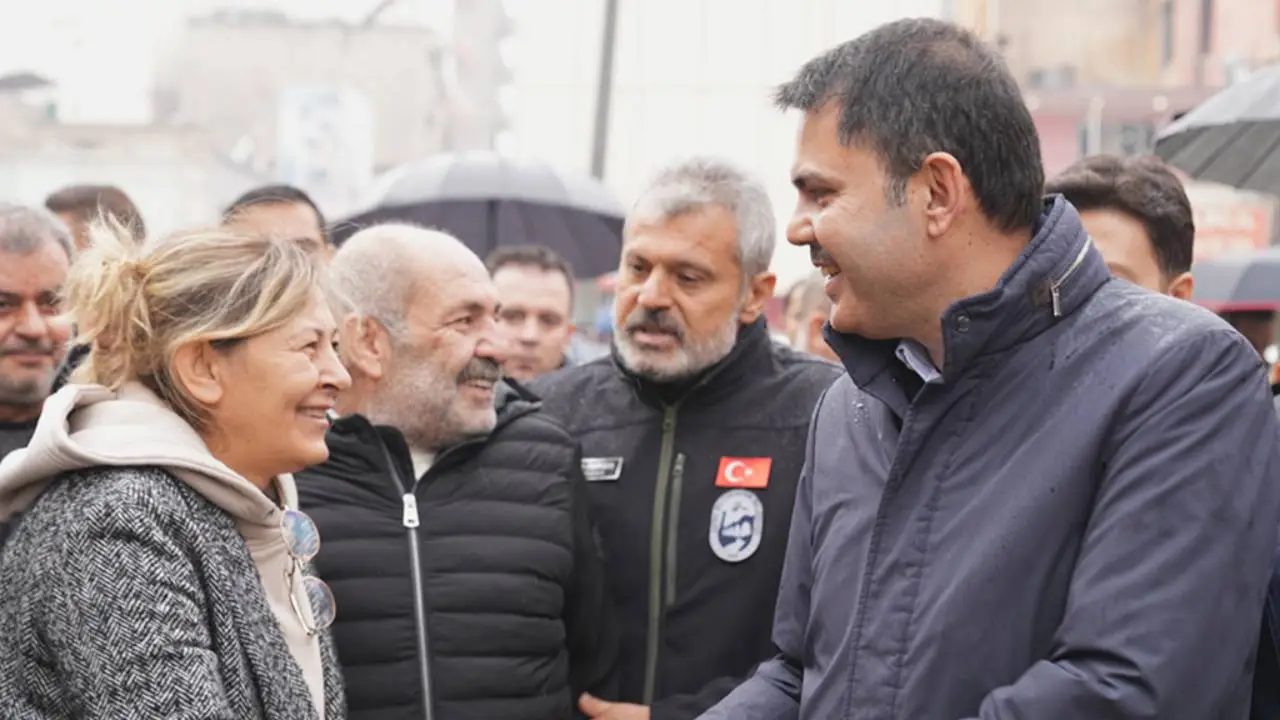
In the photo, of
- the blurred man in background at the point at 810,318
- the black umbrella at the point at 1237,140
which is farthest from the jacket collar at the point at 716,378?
the blurred man in background at the point at 810,318

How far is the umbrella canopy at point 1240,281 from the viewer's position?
1037 centimetres

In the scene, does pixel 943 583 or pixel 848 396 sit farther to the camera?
pixel 848 396

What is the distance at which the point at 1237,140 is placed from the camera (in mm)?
6695

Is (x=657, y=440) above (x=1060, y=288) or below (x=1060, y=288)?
below

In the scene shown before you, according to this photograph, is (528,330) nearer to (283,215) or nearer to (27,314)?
(283,215)

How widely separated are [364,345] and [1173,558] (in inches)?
101

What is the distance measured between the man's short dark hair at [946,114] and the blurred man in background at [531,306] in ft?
17.0

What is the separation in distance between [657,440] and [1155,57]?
38402 millimetres

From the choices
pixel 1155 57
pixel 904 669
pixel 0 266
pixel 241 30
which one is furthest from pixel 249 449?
pixel 241 30

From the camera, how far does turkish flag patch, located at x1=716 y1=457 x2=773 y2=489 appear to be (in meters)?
4.46

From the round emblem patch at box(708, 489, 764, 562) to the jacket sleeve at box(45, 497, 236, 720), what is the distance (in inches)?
61.8

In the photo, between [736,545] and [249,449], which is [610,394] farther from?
[249,449]

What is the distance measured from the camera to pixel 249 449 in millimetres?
3521

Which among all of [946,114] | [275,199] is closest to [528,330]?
[275,199]
